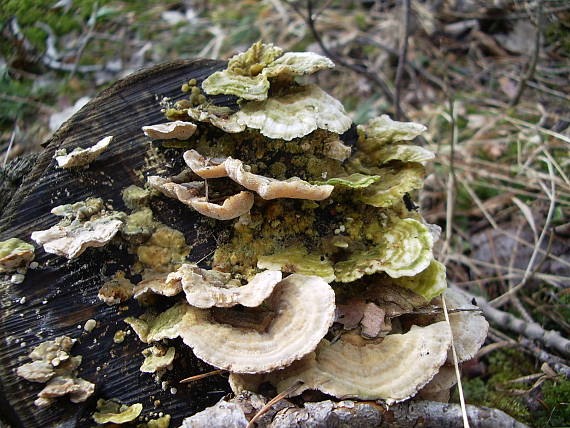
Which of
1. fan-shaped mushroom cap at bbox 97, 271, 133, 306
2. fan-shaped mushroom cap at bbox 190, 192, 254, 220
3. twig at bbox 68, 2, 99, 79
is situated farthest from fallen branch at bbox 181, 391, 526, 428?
twig at bbox 68, 2, 99, 79

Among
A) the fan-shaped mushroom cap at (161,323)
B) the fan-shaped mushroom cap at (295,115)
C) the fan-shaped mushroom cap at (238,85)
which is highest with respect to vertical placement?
the fan-shaped mushroom cap at (238,85)

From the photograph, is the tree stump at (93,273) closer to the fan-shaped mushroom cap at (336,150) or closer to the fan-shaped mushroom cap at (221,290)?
the fan-shaped mushroom cap at (221,290)

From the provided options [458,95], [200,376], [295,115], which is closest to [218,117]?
[295,115]

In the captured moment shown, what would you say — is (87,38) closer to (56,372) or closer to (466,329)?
(56,372)

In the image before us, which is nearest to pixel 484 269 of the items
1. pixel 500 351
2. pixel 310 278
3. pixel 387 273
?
pixel 500 351

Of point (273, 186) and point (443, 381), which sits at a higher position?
point (273, 186)

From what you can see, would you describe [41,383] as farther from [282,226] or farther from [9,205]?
[282,226]

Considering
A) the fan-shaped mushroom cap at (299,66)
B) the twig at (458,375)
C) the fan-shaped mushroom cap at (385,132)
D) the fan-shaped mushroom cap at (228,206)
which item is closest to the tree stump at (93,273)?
the fan-shaped mushroom cap at (228,206)
